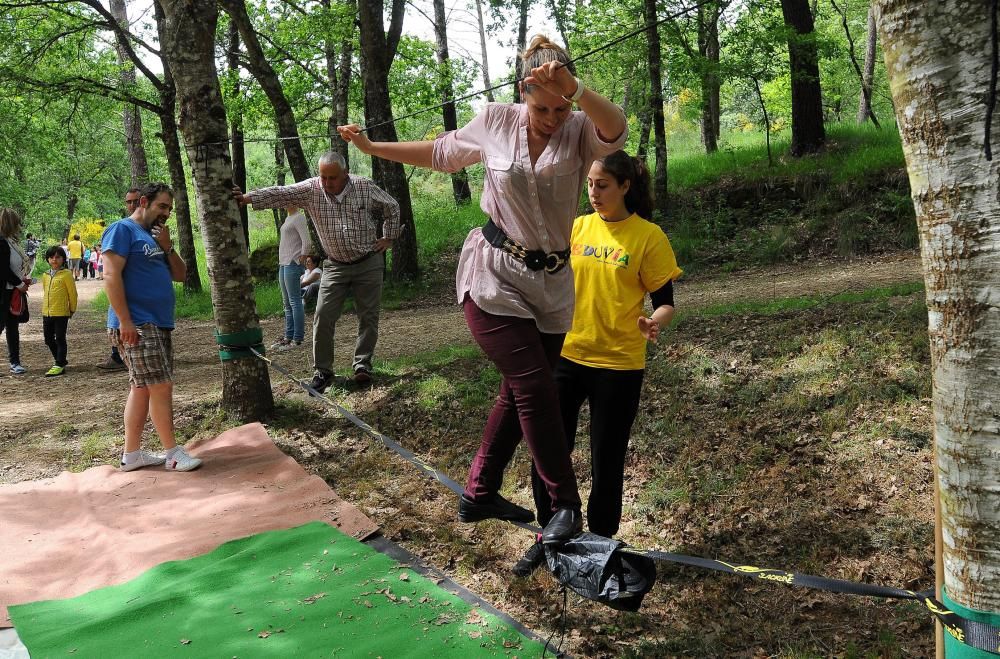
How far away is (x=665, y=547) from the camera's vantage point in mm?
3947

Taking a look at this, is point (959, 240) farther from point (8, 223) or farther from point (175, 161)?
point (175, 161)

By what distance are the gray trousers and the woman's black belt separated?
4078 millimetres

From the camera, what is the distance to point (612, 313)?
329cm

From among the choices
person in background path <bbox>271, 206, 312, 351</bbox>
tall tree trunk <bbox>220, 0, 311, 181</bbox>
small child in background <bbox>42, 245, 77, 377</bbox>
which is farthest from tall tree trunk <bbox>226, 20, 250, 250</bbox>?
person in background path <bbox>271, 206, 312, 351</bbox>

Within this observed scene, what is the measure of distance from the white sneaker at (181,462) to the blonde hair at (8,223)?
4.74m

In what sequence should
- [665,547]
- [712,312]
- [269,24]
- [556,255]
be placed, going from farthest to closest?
[269,24]
[712,312]
[665,547]
[556,255]

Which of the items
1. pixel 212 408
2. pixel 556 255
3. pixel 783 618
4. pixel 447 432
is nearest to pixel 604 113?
pixel 556 255

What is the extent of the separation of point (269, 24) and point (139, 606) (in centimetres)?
1702

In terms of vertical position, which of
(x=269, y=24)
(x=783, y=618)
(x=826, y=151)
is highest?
(x=269, y=24)

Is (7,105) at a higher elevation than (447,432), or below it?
higher

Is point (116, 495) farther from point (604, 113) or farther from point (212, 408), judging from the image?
point (604, 113)

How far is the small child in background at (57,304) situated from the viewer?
941 cm

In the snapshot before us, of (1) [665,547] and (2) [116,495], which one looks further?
(2) [116,495]

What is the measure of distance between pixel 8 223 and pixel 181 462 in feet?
15.9
